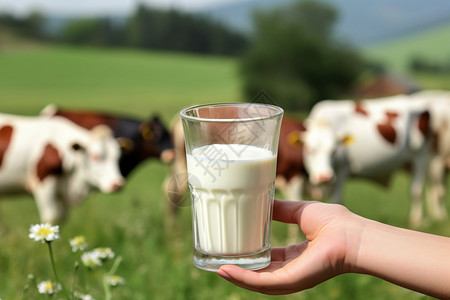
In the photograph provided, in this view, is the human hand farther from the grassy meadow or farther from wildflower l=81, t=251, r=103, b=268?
the grassy meadow

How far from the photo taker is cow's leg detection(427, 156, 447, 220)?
6.01m

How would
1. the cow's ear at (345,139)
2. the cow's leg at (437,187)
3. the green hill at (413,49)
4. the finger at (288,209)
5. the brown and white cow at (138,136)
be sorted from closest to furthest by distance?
1. the finger at (288,209)
2. the cow's ear at (345,139)
3. the brown and white cow at (138,136)
4. the cow's leg at (437,187)
5. the green hill at (413,49)

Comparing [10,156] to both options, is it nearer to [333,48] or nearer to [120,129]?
[120,129]

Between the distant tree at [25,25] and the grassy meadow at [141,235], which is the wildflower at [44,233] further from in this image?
the distant tree at [25,25]

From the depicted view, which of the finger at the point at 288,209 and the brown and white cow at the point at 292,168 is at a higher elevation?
the finger at the point at 288,209

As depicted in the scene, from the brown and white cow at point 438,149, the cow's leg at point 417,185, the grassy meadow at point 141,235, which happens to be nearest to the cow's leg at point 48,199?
the grassy meadow at point 141,235

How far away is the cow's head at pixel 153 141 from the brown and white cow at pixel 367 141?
1216mm

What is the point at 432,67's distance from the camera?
29.3 m

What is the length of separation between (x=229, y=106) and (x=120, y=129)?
11.8ft

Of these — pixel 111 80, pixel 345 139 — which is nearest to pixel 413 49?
pixel 111 80

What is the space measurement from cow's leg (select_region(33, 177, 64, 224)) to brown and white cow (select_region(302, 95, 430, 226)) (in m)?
1.94

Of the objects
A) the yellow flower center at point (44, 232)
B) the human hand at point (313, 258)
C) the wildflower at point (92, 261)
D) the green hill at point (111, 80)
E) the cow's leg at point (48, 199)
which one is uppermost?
the yellow flower center at point (44, 232)

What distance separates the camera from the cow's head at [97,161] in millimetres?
4211

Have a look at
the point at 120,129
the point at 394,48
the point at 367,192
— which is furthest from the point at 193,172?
the point at 394,48
